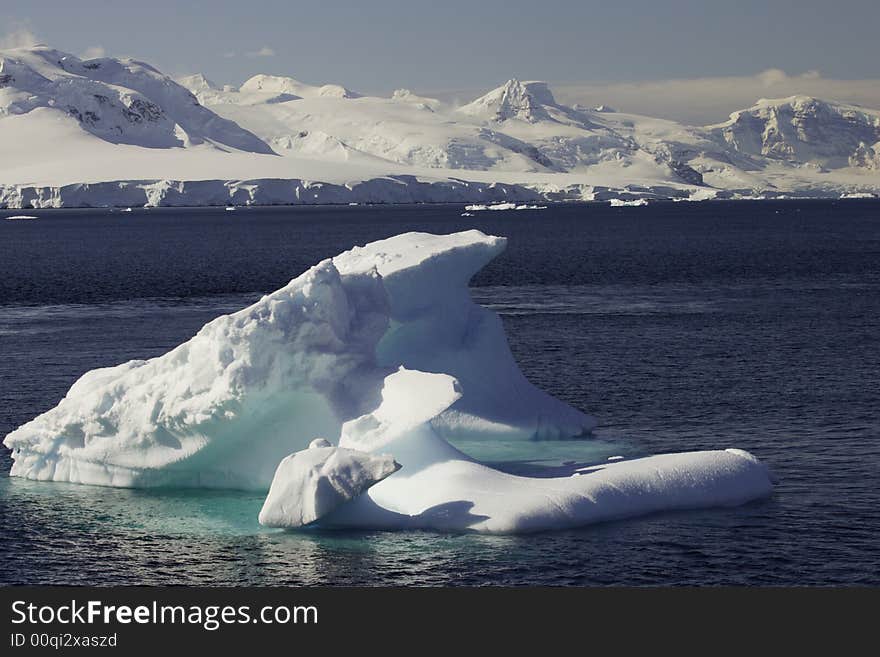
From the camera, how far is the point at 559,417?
3597 centimetres

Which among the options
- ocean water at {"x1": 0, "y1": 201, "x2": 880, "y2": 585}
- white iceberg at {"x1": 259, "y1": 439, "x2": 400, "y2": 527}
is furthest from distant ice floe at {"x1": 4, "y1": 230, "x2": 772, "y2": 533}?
ocean water at {"x1": 0, "y1": 201, "x2": 880, "y2": 585}

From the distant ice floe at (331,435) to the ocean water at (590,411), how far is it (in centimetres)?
65

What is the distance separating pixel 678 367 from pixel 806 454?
1432 cm

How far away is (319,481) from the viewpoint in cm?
2594

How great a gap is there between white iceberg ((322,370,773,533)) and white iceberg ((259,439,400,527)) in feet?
2.62

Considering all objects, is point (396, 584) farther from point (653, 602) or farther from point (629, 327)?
point (629, 327)

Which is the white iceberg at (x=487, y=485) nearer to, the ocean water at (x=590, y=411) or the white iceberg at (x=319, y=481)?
the ocean water at (x=590, y=411)

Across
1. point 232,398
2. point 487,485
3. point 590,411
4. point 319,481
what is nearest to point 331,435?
point 232,398

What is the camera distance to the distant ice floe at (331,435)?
26672 millimetres

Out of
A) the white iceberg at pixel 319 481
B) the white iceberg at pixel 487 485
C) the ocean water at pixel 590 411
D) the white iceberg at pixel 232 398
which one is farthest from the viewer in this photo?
the white iceberg at pixel 232 398

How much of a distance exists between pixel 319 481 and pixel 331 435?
422cm

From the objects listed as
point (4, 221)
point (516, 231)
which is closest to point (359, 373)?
Answer: point (516, 231)

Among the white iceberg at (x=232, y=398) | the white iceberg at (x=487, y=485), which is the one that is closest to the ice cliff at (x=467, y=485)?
the white iceberg at (x=487, y=485)

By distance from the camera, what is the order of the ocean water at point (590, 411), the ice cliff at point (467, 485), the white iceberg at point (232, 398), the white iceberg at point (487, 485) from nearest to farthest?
the ocean water at point (590, 411), the ice cliff at point (467, 485), the white iceberg at point (487, 485), the white iceberg at point (232, 398)
